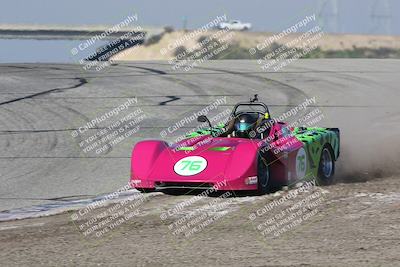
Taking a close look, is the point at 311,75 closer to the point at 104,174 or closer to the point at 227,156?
the point at 104,174

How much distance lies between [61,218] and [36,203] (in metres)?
1.86

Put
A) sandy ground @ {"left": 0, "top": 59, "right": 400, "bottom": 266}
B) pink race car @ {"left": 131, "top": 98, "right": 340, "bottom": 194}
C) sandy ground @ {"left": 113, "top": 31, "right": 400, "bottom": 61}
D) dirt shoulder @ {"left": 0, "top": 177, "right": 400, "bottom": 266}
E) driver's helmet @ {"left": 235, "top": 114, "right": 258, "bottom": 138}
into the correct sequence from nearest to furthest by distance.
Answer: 1. dirt shoulder @ {"left": 0, "top": 177, "right": 400, "bottom": 266}
2. sandy ground @ {"left": 0, "top": 59, "right": 400, "bottom": 266}
3. pink race car @ {"left": 131, "top": 98, "right": 340, "bottom": 194}
4. driver's helmet @ {"left": 235, "top": 114, "right": 258, "bottom": 138}
5. sandy ground @ {"left": 113, "top": 31, "right": 400, "bottom": 61}

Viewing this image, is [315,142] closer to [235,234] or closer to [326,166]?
[326,166]

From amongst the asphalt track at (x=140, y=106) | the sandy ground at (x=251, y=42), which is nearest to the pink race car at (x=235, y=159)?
the asphalt track at (x=140, y=106)

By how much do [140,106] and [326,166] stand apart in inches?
451

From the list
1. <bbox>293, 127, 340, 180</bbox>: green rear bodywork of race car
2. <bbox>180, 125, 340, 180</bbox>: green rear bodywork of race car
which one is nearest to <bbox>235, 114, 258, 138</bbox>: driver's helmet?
<bbox>180, 125, 340, 180</bbox>: green rear bodywork of race car

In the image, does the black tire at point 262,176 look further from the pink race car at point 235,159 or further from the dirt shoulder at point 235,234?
the dirt shoulder at point 235,234

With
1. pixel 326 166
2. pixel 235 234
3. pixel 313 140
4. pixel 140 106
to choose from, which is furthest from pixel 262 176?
pixel 140 106

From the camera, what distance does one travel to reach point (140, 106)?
80.3 feet

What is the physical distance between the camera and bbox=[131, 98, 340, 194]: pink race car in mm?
11547

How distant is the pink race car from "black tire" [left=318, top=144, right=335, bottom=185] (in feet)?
0.12

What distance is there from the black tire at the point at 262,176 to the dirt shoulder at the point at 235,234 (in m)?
0.42

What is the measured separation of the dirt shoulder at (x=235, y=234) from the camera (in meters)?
8.09

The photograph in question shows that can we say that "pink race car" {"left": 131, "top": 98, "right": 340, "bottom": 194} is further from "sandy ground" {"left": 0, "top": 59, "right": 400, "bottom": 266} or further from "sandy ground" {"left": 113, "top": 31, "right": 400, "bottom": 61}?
"sandy ground" {"left": 113, "top": 31, "right": 400, "bottom": 61}
